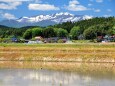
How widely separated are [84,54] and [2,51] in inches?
600

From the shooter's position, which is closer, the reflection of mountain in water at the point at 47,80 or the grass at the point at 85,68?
the reflection of mountain in water at the point at 47,80


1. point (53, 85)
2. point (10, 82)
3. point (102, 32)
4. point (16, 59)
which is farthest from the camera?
point (102, 32)

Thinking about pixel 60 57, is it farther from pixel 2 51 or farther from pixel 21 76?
pixel 21 76

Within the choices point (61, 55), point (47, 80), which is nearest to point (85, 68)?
point (61, 55)

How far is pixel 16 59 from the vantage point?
193 ft

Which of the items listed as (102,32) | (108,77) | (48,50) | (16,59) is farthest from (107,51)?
(102,32)

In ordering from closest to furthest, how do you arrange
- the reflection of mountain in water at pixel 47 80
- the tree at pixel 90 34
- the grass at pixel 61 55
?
the reflection of mountain in water at pixel 47 80 < the grass at pixel 61 55 < the tree at pixel 90 34

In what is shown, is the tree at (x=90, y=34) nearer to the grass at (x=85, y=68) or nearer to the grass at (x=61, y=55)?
the grass at (x=61, y=55)

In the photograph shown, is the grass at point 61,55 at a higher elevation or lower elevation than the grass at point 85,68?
higher

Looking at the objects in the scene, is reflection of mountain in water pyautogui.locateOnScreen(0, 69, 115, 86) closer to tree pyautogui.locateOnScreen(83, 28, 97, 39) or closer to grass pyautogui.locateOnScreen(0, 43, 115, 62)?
grass pyautogui.locateOnScreen(0, 43, 115, 62)

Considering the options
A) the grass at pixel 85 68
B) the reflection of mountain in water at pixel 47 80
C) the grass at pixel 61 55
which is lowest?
the grass at pixel 85 68

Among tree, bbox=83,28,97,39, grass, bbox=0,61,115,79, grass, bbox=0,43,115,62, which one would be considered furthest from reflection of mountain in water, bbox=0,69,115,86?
tree, bbox=83,28,97,39

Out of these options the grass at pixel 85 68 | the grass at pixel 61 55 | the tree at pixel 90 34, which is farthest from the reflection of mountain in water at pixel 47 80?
the tree at pixel 90 34

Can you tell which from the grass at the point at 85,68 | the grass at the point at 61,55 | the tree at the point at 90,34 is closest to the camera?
the grass at the point at 85,68
